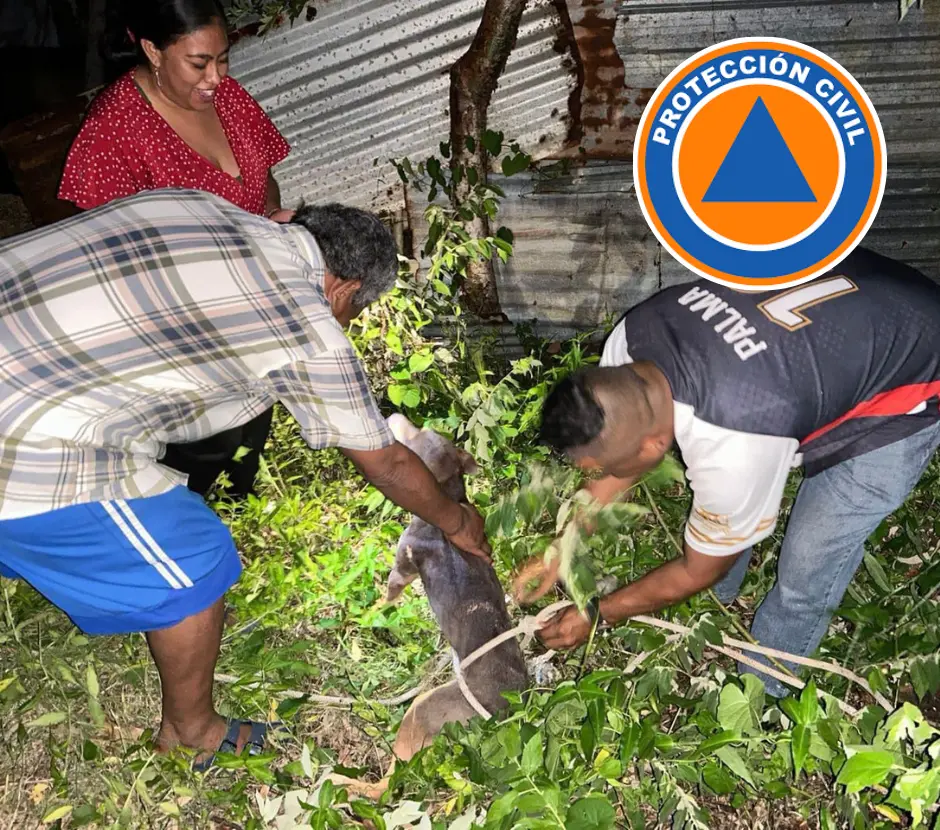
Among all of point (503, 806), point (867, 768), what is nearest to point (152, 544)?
point (503, 806)

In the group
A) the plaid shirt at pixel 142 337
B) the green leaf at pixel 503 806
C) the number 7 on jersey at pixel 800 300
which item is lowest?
the green leaf at pixel 503 806

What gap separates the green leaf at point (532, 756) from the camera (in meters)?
1.81

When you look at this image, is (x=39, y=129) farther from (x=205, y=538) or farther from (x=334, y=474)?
(x=205, y=538)

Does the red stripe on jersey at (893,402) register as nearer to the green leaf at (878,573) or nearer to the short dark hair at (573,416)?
the short dark hair at (573,416)

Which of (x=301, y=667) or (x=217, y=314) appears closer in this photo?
(x=217, y=314)

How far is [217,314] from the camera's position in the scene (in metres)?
1.69

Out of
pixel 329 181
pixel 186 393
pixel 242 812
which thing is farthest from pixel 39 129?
pixel 242 812

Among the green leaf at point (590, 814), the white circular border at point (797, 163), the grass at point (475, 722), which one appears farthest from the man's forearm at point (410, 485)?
the white circular border at point (797, 163)

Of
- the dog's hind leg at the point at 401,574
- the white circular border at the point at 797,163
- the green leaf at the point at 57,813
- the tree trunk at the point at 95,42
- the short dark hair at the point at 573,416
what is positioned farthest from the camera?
the tree trunk at the point at 95,42

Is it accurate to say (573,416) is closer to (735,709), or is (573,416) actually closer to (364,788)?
(735,709)

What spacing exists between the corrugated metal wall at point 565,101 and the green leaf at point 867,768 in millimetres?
2994

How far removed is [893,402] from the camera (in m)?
1.94

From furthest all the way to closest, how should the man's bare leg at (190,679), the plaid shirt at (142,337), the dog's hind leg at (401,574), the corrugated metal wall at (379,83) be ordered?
the corrugated metal wall at (379,83), the dog's hind leg at (401,574), the man's bare leg at (190,679), the plaid shirt at (142,337)

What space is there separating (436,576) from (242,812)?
840mm
